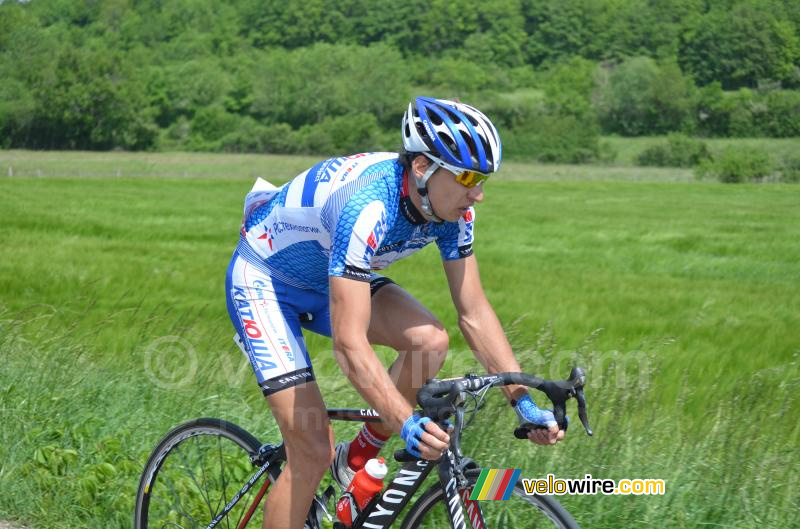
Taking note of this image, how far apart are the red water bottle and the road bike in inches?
1.2

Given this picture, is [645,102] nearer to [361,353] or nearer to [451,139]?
[451,139]

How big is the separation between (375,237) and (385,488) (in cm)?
120

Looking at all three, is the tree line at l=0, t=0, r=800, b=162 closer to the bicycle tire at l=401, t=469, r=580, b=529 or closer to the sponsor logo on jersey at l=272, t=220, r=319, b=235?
the sponsor logo on jersey at l=272, t=220, r=319, b=235

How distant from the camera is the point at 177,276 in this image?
2094 cm

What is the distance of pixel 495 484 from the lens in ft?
10.6

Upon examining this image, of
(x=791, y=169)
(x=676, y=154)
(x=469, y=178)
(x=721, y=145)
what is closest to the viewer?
(x=469, y=178)

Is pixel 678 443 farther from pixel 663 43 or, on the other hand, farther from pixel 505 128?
pixel 663 43

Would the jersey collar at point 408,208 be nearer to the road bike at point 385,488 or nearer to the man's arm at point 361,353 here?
the man's arm at point 361,353

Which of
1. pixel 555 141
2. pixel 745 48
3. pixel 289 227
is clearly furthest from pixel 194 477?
pixel 745 48

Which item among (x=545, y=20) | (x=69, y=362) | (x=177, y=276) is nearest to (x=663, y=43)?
(x=545, y=20)

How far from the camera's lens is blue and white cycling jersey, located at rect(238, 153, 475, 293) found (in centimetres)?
350

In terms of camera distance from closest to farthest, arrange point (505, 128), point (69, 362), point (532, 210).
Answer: point (69, 362) → point (532, 210) → point (505, 128)

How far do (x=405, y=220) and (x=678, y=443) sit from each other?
99.0 inches

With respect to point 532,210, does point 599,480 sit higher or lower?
higher
